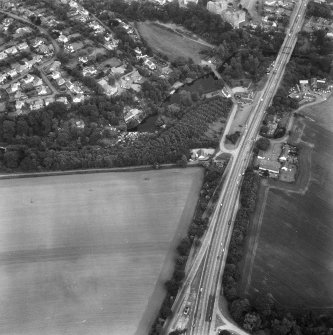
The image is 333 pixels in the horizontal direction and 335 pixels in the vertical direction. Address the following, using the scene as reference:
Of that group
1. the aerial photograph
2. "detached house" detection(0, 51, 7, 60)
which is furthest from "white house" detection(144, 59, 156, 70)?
"detached house" detection(0, 51, 7, 60)

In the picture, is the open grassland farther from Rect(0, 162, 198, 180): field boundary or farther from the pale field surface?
the pale field surface

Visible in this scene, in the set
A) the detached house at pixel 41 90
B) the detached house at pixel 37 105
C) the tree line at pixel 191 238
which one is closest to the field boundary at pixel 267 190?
the tree line at pixel 191 238

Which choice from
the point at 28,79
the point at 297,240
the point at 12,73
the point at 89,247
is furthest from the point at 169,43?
the point at 297,240

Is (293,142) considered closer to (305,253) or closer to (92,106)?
(305,253)

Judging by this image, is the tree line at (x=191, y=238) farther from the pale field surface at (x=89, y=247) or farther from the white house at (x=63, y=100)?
the white house at (x=63, y=100)

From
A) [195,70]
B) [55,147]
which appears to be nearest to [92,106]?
[55,147]

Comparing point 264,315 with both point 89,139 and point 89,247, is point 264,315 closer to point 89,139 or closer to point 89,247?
point 89,247
